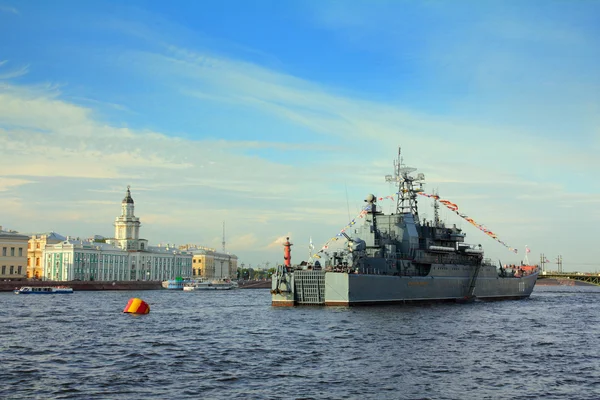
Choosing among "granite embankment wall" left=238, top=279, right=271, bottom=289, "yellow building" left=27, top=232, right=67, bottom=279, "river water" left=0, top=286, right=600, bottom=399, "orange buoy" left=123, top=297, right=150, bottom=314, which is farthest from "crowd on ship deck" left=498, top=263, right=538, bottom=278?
"yellow building" left=27, top=232, right=67, bottom=279

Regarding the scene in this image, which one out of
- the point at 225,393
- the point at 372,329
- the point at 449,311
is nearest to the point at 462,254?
the point at 449,311

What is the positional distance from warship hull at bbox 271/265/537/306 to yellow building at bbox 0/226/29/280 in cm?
8874

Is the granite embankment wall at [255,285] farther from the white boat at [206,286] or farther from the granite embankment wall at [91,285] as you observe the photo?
the granite embankment wall at [91,285]

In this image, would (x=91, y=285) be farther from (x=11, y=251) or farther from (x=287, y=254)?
(x=287, y=254)

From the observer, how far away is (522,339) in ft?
137

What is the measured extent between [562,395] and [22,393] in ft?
66.7

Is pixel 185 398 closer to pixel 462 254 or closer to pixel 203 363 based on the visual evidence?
pixel 203 363

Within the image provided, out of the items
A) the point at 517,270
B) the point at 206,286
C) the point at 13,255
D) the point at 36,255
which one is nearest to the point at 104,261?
the point at 36,255

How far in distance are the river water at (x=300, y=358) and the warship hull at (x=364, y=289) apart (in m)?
7.12

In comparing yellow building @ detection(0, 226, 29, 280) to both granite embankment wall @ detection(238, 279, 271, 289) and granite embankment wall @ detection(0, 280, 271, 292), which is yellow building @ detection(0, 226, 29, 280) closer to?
granite embankment wall @ detection(0, 280, 271, 292)

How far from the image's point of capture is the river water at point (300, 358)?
82.7ft

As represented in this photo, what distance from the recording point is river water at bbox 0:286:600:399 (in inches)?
992

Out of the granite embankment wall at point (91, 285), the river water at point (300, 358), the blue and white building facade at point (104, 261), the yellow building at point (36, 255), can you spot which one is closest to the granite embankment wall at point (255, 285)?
the blue and white building facade at point (104, 261)

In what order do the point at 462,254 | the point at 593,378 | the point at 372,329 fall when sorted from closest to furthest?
the point at 593,378
the point at 372,329
the point at 462,254
